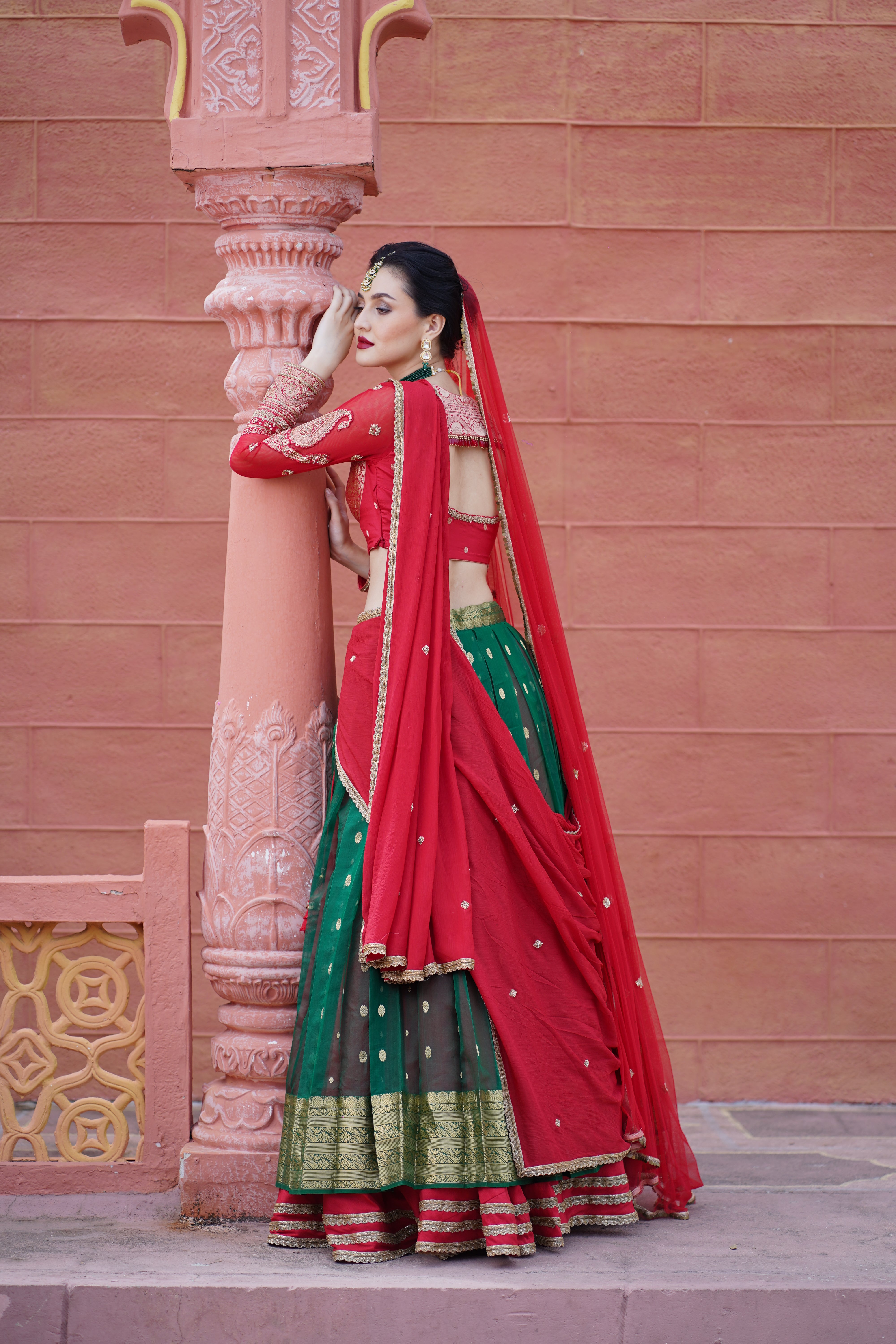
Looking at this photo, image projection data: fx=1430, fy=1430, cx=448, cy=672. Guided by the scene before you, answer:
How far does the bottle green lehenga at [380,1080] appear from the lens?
2.61m

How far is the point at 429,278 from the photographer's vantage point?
286 centimetres

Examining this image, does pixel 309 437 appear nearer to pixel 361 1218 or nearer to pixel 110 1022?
pixel 110 1022

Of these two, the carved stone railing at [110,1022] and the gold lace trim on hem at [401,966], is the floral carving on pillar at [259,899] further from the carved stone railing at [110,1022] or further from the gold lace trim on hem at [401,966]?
the gold lace trim on hem at [401,966]

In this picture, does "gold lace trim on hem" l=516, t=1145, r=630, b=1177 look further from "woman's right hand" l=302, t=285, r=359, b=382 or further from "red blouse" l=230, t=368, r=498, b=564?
"woman's right hand" l=302, t=285, r=359, b=382

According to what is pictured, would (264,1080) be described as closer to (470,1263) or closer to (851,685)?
(470,1263)

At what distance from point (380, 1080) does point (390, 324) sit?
1.47 m

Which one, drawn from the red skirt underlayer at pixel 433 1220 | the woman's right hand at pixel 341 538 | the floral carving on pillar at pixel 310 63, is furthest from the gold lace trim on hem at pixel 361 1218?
the floral carving on pillar at pixel 310 63

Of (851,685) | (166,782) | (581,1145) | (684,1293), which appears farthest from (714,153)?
(684,1293)

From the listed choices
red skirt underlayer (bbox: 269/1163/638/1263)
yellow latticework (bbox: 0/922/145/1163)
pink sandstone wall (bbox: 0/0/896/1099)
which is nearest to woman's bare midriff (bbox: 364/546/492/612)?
yellow latticework (bbox: 0/922/145/1163)

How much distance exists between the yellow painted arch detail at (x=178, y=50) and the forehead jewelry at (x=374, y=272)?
50cm

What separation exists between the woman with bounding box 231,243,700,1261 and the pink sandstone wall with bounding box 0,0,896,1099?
1397mm

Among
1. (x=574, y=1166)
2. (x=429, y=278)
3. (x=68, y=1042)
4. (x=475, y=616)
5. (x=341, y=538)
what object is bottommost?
(x=574, y=1166)

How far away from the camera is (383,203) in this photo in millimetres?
4340

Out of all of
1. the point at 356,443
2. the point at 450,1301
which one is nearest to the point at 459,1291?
the point at 450,1301
